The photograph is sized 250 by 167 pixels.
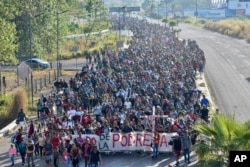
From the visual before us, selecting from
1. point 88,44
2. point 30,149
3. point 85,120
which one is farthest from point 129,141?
point 88,44

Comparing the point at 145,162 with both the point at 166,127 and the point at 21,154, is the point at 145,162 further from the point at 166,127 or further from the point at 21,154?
the point at 21,154

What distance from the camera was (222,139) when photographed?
1407 centimetres

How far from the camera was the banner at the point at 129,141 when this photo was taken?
74.8ft

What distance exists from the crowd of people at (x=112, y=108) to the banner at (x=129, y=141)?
0.89 ft

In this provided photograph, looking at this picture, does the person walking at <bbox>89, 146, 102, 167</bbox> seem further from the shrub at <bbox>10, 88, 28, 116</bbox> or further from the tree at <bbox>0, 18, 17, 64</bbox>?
the tree at <bbox>0, 18, 17, 64</bbox>

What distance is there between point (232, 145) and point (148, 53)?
33488 millimetres

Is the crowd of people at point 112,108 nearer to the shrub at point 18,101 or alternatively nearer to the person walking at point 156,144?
the person walking at point 156,144

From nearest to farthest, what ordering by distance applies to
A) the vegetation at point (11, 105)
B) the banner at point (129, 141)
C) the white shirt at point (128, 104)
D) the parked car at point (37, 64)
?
the banner at point (129, 141) → the white shirt at point (128, 104) → the vegetation at point (11, 105) → the parked car at point (37, 64)

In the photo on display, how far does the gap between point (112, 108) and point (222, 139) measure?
13.3 meters

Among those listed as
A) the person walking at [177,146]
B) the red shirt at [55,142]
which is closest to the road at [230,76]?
the person walking at [177,146]

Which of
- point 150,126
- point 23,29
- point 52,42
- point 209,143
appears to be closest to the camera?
point 209,143

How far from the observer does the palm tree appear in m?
13.7

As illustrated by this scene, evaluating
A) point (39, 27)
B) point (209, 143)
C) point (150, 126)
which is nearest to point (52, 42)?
point (39, 27)

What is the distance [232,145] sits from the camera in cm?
1391
